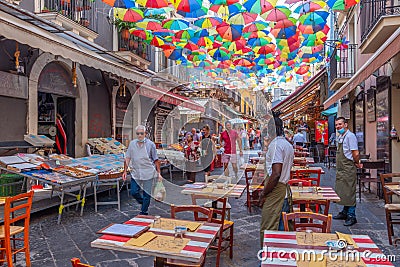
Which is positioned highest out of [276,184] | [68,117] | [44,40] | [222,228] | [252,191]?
[44,40]

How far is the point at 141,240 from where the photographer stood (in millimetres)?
2959

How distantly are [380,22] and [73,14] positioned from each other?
8064 millimetres

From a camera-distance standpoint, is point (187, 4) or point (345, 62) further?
point (345, 62)

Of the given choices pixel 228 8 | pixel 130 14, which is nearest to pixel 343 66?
pixel 228 8

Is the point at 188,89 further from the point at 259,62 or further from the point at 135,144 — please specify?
the point at 135,144

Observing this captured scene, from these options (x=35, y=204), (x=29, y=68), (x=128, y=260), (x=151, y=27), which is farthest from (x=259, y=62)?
(x=128, y=260)

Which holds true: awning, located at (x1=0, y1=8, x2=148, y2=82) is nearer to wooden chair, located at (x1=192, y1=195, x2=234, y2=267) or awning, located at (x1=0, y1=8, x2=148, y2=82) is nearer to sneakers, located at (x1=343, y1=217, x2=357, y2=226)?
wooden chair, located at (x1=192, y1=195, x2=234, y2=267)

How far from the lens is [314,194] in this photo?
188 inches

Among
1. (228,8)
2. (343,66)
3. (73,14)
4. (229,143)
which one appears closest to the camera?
(228,8)

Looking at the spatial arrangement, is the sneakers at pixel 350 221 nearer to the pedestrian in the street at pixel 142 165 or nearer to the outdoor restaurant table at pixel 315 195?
the outdoor restaurant table at pixel 315 195

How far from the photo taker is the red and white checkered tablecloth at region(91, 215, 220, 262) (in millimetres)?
2678

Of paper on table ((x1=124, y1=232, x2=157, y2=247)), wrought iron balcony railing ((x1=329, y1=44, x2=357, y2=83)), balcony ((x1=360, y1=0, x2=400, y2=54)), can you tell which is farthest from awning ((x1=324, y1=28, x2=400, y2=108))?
wrought iron balcony railing ((x1=329, y1=44, x2=357, y2=83))

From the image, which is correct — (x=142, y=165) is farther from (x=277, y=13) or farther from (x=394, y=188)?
(x=277, y=13)

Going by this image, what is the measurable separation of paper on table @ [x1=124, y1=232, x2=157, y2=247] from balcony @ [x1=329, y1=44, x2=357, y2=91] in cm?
1183
